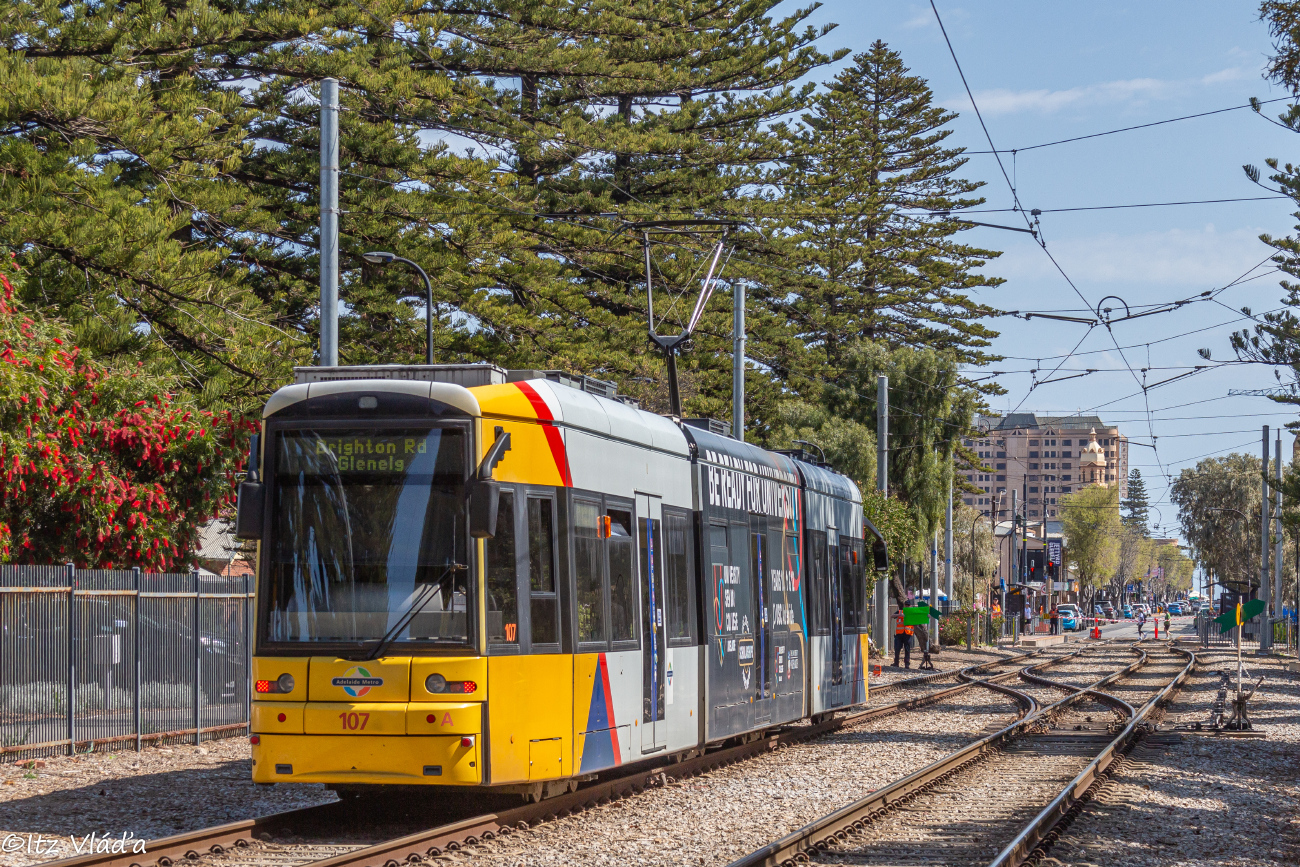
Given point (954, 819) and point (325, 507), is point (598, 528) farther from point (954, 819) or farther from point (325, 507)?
point (954, 819)

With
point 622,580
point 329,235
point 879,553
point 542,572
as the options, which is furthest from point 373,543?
point 879,553

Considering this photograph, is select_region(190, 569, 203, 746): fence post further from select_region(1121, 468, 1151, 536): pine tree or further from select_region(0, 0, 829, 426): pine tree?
select_region(1121, 468, 1151, 536): pine tree

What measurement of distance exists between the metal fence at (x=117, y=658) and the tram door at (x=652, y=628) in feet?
21.6

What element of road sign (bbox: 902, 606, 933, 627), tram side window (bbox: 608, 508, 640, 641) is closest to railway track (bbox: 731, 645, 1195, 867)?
tram side window (bbox: 608, 508, 640, 641)

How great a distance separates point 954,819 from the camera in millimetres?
11430

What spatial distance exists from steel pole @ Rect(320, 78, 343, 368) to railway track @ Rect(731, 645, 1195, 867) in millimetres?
7479

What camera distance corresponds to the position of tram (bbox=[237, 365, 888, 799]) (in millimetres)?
9688

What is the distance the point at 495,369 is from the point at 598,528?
5.12 feet

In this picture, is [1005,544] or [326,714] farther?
[1005,544]

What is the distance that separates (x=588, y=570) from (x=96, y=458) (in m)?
10.0

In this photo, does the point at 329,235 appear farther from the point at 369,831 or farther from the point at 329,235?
the point at 369,831

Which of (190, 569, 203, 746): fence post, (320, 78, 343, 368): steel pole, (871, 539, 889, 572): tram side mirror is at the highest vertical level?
(320, 78, 343, 368): steel pole

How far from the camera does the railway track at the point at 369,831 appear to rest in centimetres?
854

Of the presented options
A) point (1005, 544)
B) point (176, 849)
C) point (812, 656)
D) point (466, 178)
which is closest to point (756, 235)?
point (466, 178)
